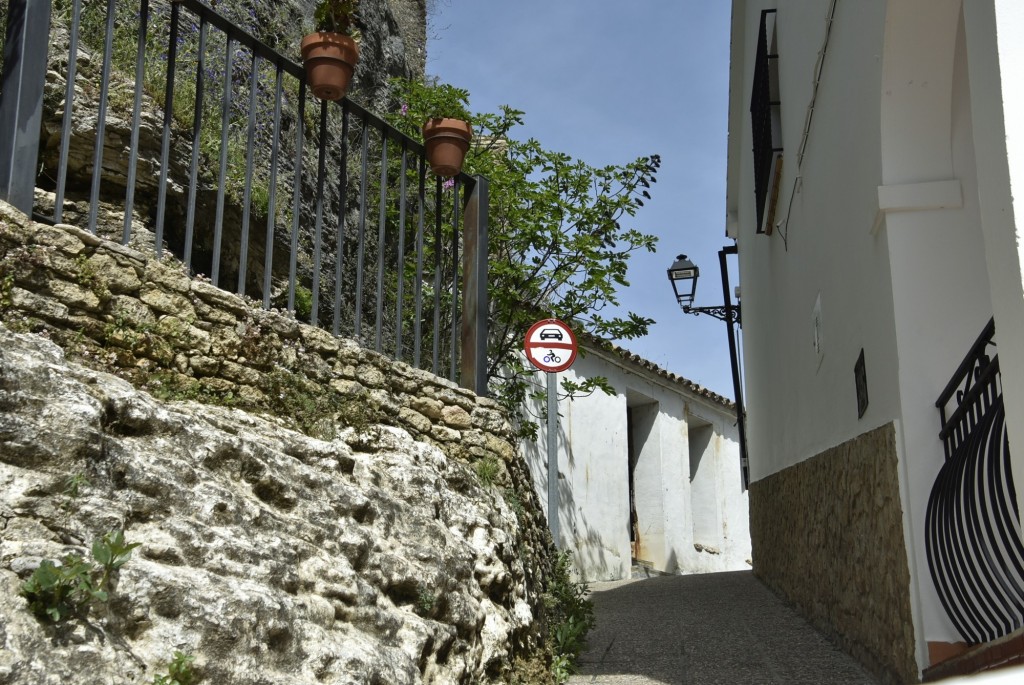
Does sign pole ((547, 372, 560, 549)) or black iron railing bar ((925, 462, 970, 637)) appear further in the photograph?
sign pole ((547, 372, 560, 549))

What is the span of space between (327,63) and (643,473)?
11372mm

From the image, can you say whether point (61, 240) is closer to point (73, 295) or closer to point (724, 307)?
point (73, 295)

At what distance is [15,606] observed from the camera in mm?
2436

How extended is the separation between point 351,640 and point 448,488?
1360 mm

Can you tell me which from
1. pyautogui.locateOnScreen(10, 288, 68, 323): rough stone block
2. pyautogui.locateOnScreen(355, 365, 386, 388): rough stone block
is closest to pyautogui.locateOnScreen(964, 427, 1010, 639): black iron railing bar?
pyautogui.locateOnScreen(355, 365, 386, 388): rough stone block

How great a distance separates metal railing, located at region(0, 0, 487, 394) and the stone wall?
9.7 inches

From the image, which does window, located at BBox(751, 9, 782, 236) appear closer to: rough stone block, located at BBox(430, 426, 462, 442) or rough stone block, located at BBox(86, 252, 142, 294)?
rough stone block, located at BBox(430, 426, 462, 442)

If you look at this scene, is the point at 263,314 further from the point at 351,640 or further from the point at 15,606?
the point at 15,606

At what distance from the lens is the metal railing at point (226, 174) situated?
3.79 metres

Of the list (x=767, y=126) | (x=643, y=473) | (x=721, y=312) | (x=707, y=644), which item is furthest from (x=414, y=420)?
(x=643, y=473)

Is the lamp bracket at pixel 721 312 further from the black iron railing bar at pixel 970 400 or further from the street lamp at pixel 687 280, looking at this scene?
the black iron railing bar at pixel 970 400

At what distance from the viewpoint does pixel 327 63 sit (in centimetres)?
475

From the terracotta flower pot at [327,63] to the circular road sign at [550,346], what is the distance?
2.61m

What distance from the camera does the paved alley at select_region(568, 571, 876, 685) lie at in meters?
5.39
